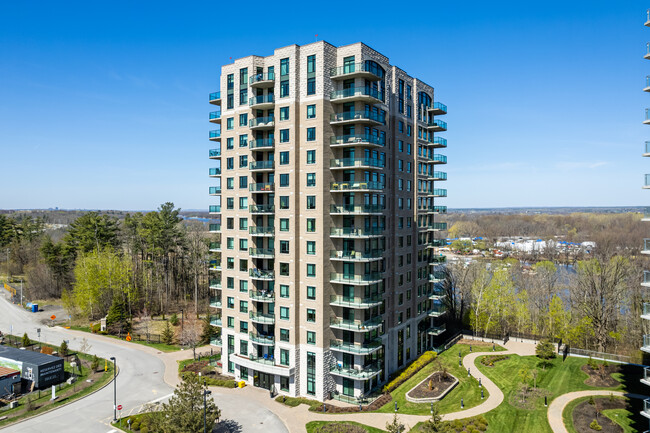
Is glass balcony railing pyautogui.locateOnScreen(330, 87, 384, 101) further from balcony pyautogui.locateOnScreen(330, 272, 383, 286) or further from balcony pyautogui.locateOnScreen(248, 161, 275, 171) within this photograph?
balcony pyautogui.locateOnScreen(330, 272, 383, 286)

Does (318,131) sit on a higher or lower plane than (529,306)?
higher

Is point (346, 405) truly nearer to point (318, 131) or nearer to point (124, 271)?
point (318, 131)

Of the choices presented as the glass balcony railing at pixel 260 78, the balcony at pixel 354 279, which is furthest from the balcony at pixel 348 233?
the glass balcony railing at pixel 260 78

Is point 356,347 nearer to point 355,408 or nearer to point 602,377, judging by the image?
point 355,408

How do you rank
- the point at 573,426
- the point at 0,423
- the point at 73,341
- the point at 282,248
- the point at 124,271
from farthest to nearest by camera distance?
the point at 124,271
the point at 73,341
the point at 282,248
the point at 0,423
the point at 573,426

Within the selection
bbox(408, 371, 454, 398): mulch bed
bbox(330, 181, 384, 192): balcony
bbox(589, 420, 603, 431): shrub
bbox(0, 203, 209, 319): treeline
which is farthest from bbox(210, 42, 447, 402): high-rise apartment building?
bbox(0, 203, 209, 319): treeline

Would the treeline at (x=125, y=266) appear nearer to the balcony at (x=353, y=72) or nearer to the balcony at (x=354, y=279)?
the balcony at (x=354, y=279)

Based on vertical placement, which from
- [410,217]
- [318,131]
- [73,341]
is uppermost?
[318,131]

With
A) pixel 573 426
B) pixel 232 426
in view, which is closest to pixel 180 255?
pixel 232 426

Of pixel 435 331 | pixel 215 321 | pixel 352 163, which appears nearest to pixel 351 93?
pixel 352 163
